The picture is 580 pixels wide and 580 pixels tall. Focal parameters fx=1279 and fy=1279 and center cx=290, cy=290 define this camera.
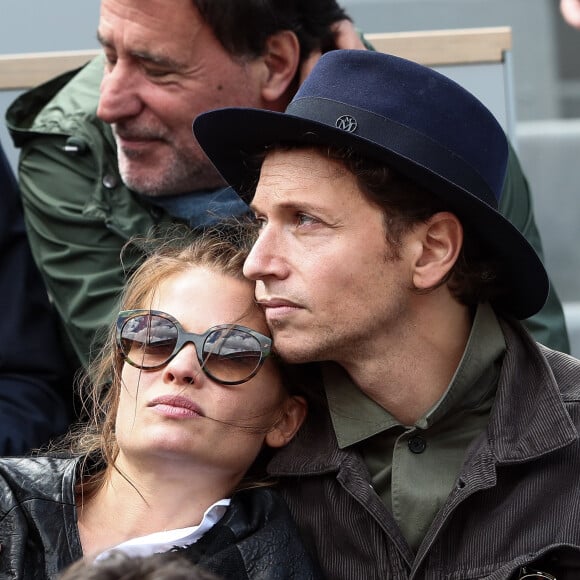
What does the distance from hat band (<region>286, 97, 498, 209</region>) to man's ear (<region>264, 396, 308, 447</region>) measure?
654 millimetres

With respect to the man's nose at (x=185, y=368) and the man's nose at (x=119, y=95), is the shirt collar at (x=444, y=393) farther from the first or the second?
the man's nose at (x=119, y=95)

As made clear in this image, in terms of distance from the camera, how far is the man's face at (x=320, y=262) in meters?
2.73

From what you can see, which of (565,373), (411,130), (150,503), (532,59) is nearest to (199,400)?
(150,503)

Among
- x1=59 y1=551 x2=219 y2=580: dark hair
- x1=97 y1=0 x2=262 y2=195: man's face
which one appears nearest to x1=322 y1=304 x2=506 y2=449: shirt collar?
x1=97 y1=0 x2=262 y2=195: man's face

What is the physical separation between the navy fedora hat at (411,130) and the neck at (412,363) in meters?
0.20

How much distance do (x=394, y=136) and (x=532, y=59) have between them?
324cm

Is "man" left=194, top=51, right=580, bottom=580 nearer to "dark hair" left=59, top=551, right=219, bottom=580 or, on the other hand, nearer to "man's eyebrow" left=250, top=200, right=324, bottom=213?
"man's eyebrow" left=250, top=200, right=324, bottom=213

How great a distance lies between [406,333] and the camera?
9.38ft

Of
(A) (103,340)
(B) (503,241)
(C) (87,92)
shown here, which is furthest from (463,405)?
(C) (87,92)

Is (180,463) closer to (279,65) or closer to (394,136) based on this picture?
(394,136)

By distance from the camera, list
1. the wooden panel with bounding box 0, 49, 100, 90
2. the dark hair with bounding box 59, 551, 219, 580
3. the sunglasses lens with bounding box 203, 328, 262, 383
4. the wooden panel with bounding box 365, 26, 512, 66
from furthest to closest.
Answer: the wooden panel with bounding box 0, 49, 100, 90 → the wooden panel with bounding box 365, 26, 512, 66 → the sunglasses lens with bounding box 203, 328, 262, 383 → the dark hair with bounding box 59, 551, 219, 580

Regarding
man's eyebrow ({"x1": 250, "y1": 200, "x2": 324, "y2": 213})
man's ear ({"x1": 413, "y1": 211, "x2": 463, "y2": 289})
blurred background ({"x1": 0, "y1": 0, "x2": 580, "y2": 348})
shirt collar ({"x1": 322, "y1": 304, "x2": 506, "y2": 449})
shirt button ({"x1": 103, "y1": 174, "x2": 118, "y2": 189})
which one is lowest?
blurred background ({"x1": 0, "y1": 0, "x2": 580, "y2": 348})

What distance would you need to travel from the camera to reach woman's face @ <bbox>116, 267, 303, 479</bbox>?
2.74 metres

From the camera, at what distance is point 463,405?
9.43 feet
